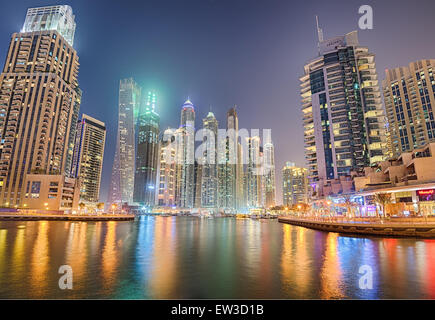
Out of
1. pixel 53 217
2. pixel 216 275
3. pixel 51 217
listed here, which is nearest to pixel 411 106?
pixel 216 275

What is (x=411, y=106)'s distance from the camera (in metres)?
146

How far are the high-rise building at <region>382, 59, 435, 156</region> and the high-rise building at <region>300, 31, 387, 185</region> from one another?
48.0 metres

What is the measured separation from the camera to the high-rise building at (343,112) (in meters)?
104

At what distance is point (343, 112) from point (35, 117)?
14419 centimetres

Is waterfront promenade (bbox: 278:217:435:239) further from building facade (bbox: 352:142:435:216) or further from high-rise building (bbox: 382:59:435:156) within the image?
high-rise building (bbox: 382:59:435:156)

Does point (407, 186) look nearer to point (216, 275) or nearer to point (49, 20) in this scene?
point (216, 275)

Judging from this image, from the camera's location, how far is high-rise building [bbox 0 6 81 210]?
103938 mm

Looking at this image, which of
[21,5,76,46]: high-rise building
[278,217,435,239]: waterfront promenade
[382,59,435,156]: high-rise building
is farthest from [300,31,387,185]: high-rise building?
[21,5,76,46]: high-rise building

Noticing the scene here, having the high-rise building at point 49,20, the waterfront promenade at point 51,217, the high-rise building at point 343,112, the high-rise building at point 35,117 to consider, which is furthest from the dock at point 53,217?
the high-rise building at point 49,20

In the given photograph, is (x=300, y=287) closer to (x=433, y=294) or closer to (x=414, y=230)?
(x=433, y=294)

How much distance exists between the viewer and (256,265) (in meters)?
19.2

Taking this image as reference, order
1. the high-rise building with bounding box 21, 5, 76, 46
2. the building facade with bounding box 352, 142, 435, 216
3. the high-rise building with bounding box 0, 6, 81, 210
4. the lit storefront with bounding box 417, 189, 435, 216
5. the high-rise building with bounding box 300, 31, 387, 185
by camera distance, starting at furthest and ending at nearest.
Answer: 1. the high-rise building with bounding box 21, 5, 76, 46
2. the high-rise building with bounding box 300, 31, 387, 185
3. the high-rise building with bounding box 0, 6, 81, 210
4. the building facade with bounding box 352, 142, 435, 216
5. the lit storefront with bounding box 417, 189, 435, 216

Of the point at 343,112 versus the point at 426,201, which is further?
the point at 343,112
